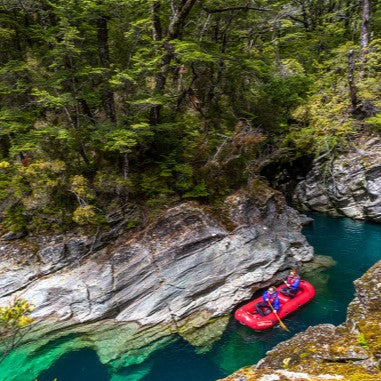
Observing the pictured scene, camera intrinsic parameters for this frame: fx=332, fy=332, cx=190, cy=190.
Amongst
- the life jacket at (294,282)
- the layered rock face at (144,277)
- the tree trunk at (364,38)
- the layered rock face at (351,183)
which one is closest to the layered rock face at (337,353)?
the life jacket at (294,282)

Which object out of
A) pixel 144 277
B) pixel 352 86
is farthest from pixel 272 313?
pixel 352 86

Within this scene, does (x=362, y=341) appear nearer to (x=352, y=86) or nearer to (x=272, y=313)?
(x=272, y=313)

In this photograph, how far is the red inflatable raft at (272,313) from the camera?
491 inches

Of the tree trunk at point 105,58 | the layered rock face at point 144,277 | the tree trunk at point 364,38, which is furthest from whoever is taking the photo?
the tree trunk at point 364,38

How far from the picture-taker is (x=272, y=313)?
508 inches

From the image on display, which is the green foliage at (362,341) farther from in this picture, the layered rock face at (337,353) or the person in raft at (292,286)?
the person in raft at (292,286)

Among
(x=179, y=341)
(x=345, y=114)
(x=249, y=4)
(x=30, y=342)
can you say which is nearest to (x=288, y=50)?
(x=345, y=114)

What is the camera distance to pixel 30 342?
39.5 ft

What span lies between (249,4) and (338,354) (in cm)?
1553

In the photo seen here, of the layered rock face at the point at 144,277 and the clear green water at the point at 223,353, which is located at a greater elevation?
the layered rock face at the point at 144,277

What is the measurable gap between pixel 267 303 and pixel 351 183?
40.3 feet

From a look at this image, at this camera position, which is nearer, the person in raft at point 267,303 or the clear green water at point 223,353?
the clear green water at point 223,353

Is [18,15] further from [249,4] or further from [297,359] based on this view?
[297,359]

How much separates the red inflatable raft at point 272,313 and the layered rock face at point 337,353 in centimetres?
703
